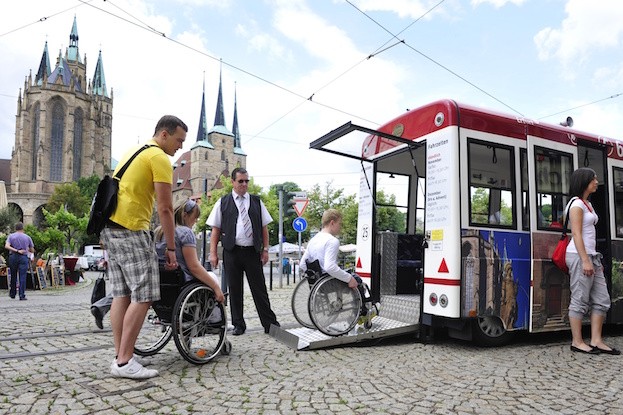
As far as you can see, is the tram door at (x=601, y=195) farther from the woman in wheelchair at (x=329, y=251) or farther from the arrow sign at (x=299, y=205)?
the arrow sign at (x=299, y=205)

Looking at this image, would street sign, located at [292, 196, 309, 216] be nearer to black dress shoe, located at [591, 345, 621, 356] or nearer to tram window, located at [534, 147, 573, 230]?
tram window, located at [534, 147, 573, 230]

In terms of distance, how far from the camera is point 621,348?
552 centimetres

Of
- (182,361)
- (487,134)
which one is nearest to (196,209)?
(182,361)

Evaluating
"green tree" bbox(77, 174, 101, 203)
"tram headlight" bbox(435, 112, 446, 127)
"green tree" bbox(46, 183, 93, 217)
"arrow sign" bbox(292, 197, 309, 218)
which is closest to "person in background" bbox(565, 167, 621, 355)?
"tram headlight" bbox(435, 112, 446, 127)

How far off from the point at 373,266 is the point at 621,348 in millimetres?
2878

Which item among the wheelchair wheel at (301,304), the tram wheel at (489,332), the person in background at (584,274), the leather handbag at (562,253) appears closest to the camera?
the person in background at (584,274)

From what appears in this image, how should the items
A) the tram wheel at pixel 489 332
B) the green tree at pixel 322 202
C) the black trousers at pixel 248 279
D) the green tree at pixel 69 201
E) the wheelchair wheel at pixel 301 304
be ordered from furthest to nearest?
the green tree at pixel 69 201 → the green tree at pixel 322 202 → the black trousers at pixel 248 279 → the wheelchair wheel at pixel 301 304 → the tram wheel at pixel 489 332

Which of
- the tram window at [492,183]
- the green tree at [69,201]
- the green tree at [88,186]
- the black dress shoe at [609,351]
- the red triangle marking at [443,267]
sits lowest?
the black dress shoe at [609,351]

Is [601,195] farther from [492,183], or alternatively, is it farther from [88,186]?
[88,186]

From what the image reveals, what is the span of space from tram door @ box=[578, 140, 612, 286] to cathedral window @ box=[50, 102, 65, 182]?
8834cm

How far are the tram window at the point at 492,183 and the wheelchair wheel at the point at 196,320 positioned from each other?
9.31 ft

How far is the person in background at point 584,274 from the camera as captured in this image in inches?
202

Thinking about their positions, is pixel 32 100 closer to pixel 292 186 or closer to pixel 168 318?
pixel 292 186

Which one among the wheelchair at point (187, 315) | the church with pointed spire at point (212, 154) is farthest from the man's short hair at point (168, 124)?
the church with pointed spire at point (212, 154)
